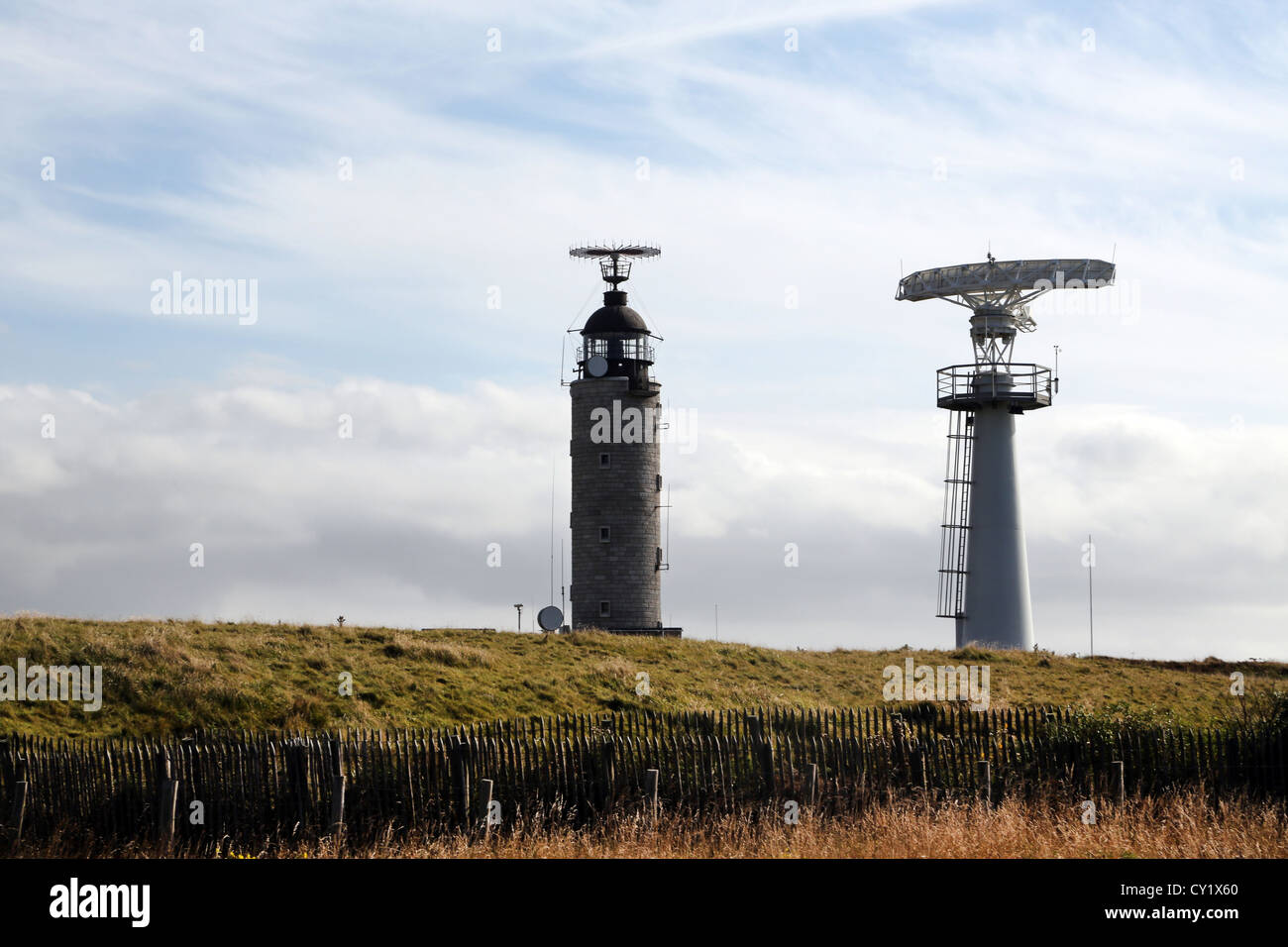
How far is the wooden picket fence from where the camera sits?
752 inches

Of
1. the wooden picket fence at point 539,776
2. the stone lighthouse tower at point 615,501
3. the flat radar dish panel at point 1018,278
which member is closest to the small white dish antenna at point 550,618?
the stone lighthouse tower at point 615,501

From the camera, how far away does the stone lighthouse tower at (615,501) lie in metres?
56.2

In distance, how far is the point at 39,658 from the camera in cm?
3027

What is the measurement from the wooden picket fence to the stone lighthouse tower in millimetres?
35482

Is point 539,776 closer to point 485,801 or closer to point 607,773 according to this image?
point 607,773

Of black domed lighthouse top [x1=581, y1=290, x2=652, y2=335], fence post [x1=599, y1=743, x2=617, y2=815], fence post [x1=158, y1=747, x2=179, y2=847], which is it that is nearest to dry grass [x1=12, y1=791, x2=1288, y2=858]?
fence post [x1=158, y1=747, x2=179, y2=847]

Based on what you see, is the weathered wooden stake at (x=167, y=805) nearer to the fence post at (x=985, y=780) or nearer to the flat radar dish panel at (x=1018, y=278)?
the fence post at (x=985, y=780)

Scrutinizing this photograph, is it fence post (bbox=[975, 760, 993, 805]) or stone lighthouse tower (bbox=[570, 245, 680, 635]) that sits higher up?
stone lighthouse tower (bbox=[570, 245, 680, 635])

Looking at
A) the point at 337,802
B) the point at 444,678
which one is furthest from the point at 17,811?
the point at 444,678

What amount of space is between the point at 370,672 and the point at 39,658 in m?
7.74

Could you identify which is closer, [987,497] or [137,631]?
[137,631]

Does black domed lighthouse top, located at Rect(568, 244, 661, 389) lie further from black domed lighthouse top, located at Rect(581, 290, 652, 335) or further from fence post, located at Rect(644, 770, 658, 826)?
fence post, located at Rect(644, 770, 658, 826)
